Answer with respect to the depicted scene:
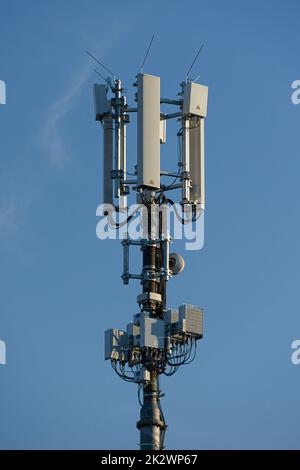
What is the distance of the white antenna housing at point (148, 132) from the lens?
16688cm

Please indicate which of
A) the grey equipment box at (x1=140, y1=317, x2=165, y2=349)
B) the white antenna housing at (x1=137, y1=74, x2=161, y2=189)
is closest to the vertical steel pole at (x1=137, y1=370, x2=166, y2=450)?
the grey equipment box at (x1=140, y1=317, x2=165, y2=349)

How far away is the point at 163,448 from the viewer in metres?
163

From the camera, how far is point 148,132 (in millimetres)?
167500

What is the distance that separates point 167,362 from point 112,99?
19802mm

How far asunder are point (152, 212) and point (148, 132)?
5.58m

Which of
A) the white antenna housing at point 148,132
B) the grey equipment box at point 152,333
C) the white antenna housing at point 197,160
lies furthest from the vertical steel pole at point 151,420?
the white antenna housing at point 148,132

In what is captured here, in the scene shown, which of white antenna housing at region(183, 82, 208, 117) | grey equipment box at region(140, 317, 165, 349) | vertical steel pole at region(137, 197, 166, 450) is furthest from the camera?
white antenna housing at region(183, 82, 208, 117)

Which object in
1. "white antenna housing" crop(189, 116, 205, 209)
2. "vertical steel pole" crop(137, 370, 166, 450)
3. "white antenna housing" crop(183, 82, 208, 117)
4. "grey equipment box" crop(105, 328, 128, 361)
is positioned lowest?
"vertical steel pole" crop(137, 370, 166, 450)

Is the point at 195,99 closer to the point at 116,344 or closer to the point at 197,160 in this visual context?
the point at 197,160

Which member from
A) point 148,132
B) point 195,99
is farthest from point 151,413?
point 195,99

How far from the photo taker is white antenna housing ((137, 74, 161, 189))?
6570 inches

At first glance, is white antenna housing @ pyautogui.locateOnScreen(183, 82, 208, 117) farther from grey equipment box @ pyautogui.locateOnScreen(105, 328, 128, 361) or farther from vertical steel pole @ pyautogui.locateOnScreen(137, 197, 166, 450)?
grey equipment box @ pyautogui.locateOnScreen(105, 328, 128, 361)

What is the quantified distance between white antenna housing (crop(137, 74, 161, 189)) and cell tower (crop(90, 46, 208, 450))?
7cm
